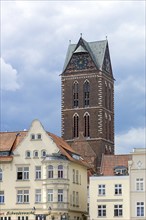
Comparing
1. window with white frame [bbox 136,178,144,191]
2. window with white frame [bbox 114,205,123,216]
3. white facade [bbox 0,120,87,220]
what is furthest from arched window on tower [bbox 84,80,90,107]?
window with white frame [bbox 136,178,144,191]

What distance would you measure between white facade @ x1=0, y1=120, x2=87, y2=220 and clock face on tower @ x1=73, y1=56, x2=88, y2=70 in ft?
164

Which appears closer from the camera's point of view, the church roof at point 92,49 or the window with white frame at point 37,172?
the window with white frame at point 37,172

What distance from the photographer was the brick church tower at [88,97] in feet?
475

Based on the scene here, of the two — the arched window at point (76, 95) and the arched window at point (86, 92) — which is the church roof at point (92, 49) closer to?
the arched window at point (86, 92)

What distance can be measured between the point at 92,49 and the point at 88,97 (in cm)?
1040

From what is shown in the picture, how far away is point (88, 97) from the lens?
14725cm

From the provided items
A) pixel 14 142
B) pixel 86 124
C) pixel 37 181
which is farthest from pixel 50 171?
pixel 86 124

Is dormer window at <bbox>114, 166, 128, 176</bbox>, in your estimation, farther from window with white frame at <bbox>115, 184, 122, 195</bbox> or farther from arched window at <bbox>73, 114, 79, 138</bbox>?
arched window at <bbox>73, 114, 79, 138</bbox>

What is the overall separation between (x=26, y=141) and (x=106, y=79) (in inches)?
2079

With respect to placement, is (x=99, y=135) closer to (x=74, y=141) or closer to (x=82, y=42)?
(x=74, y=141)

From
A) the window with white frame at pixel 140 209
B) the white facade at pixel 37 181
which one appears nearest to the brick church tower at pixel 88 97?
the white facade at pixel 37 181

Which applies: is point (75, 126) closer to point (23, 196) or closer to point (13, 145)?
point (13, 145)

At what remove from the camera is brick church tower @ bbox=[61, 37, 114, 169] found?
144750mm

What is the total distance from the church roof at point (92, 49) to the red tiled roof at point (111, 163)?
1798 inches
